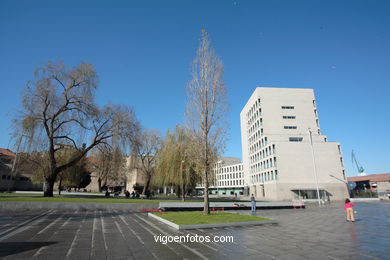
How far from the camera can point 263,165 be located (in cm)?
5888

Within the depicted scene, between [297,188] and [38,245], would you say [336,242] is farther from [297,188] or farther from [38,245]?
[297,188]

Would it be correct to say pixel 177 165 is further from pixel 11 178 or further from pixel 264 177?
pixel 11 178

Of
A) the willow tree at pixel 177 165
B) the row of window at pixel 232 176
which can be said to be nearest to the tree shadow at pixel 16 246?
the willow tree at pixel 177 165

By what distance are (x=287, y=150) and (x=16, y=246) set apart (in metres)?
52.6

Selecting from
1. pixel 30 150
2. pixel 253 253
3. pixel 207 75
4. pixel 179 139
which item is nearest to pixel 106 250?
pixel 253 253

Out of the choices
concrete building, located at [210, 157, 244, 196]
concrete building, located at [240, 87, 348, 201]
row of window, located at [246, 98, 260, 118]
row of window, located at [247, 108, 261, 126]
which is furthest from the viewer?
concrete building, located at [210, 157, 244, 196]

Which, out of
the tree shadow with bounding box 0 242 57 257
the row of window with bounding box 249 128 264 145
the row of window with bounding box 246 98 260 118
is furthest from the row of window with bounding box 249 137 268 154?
the tree shadow with bounding box 0 242 57 257

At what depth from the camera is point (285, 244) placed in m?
7.88

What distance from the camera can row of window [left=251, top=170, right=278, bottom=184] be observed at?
167 feet

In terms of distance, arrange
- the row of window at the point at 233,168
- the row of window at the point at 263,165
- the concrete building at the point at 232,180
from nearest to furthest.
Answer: the row of window at the point at 263,165
the concrete building at the point at 232,180
the row of window at the point at 233,168

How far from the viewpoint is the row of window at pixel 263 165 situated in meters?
52.6

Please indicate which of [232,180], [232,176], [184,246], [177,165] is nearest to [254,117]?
[232,176]

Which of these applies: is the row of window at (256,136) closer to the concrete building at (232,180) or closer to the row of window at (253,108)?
the row of window at (253,108)

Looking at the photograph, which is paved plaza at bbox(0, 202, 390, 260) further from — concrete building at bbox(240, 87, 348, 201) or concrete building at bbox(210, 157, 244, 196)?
concrete building at bbox(210, 157, 244, 196)
